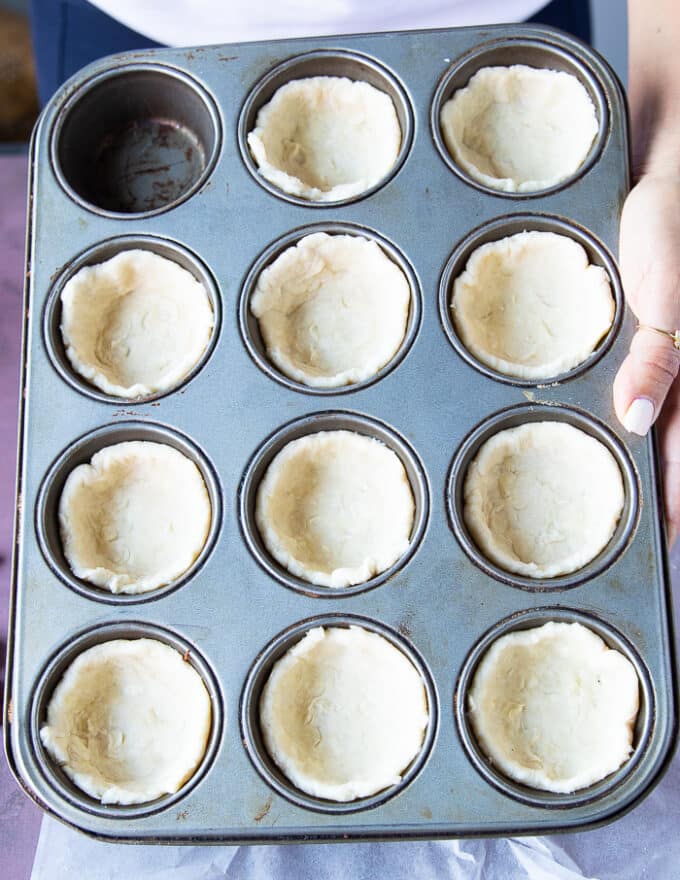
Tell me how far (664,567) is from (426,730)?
652 mm

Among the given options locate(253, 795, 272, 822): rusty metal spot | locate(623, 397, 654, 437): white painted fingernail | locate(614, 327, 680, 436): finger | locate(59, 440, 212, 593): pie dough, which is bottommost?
locate(253, 795, 272, 822): rusty metal spot

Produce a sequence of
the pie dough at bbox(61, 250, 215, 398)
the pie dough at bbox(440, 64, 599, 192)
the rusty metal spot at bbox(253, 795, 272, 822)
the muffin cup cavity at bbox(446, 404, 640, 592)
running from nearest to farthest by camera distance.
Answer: the rusty metal spot at bbox(253, 795, 272, 822) → the muffin cup cavity at bbox(446, 404, 640, 592) → the pie dough at bbox(61, 250, 215, 398) → the pie dough at bbox(440, 64, 599, 192)

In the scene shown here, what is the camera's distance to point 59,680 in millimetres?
2035

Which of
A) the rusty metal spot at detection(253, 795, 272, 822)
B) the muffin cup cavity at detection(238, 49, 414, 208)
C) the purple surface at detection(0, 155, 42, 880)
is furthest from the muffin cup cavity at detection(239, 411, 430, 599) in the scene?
the purple surface at detection(0, 155, 42, 880)

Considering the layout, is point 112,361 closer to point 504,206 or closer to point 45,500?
point 45,500

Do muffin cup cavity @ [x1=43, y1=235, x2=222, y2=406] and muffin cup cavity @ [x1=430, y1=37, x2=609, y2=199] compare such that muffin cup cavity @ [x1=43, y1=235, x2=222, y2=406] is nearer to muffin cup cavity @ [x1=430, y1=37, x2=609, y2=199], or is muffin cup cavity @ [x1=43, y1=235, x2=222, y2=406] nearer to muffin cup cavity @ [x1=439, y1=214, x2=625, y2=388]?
muffin cup cavity @ [x1=439, y1=214, x2=625, y2=388]

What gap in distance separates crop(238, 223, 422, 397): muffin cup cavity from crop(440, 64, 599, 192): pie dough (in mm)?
323

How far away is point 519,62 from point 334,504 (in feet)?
4.28

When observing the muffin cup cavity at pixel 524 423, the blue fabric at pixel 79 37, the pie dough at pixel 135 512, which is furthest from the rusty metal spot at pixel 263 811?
the blue fabric at pixel 79 37

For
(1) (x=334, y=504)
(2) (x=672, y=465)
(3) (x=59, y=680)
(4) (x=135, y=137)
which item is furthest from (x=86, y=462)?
(2) (x=672, y=465)

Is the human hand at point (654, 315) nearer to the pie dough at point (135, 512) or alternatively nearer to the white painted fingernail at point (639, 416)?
the white painted fingernail at point (639, 416)

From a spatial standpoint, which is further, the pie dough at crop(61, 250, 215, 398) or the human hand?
the pie dough at crop(61, 250, 215, 398)

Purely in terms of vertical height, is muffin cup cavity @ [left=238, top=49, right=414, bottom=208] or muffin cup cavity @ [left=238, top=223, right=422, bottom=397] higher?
→ muffin cup cavity @ [left=238, top=49, right=414, bottom=208]

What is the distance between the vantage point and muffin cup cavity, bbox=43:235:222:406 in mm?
2174
